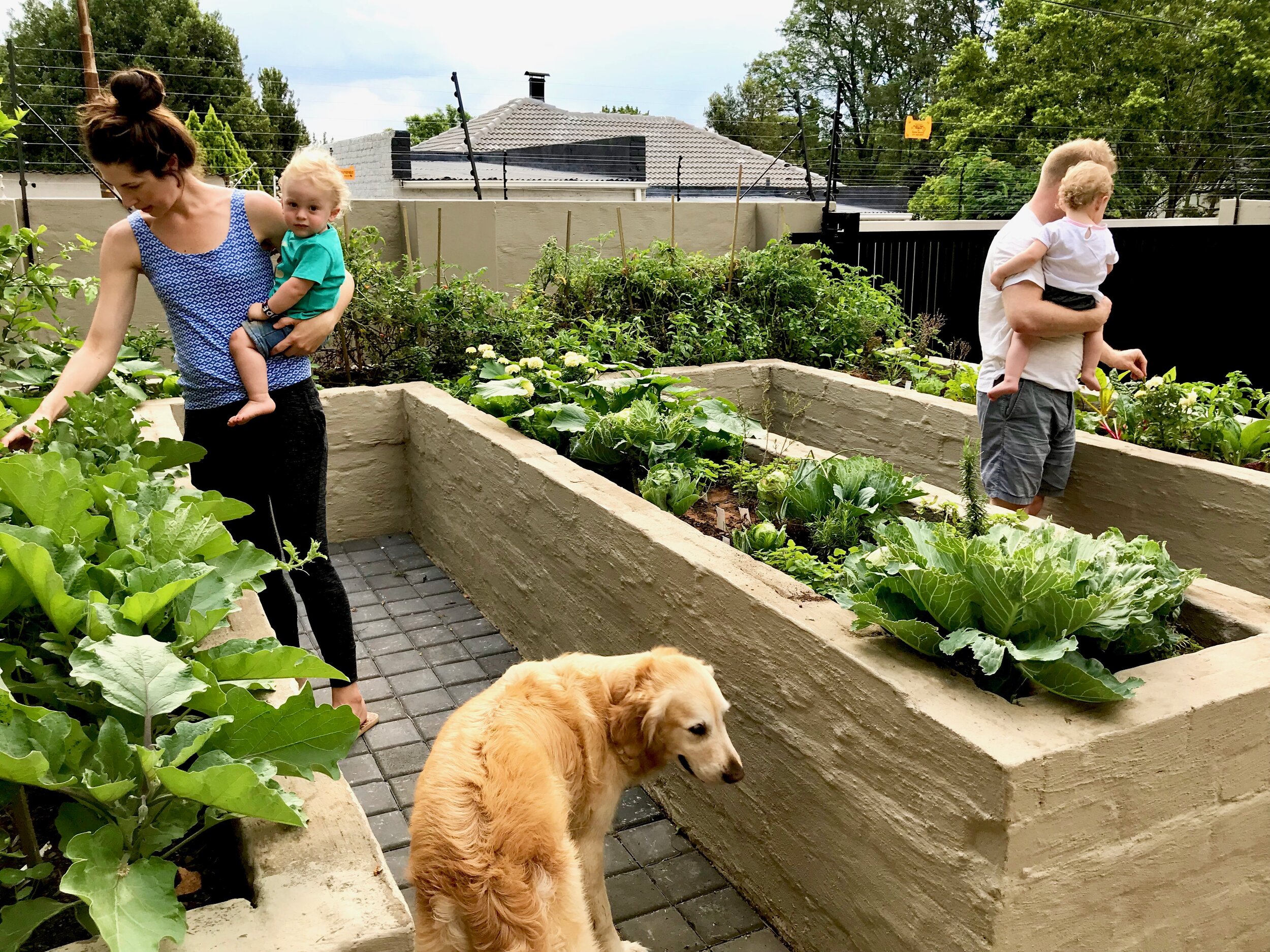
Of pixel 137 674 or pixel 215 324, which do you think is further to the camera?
pixel 215 324

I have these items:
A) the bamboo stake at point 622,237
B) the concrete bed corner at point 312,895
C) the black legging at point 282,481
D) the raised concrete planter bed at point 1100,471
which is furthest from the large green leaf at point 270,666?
the bamboo stake at point 622,237

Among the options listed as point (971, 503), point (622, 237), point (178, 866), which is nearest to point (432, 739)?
point (178, 866)

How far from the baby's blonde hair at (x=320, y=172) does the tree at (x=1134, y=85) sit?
32.7 m

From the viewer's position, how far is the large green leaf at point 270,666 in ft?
5.37

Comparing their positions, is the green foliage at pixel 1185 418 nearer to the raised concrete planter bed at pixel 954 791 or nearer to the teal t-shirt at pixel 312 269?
the raised concrete planter bed at pixel 954 791

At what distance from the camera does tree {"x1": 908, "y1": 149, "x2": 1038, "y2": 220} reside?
2525cm

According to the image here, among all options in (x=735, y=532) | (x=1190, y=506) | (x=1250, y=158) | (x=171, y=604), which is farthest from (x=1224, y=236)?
(x=1250, y=158)

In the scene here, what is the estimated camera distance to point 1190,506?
15.3 ft

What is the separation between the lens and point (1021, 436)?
15.2 feet

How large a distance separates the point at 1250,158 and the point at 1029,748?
30.7 metres

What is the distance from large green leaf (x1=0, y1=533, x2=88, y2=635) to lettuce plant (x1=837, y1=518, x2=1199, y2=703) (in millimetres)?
1902

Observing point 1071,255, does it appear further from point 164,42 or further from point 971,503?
point 164,42

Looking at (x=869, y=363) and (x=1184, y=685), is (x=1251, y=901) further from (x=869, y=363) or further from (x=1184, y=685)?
(x=869, y=363)

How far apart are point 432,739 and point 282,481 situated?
1.32 meters
